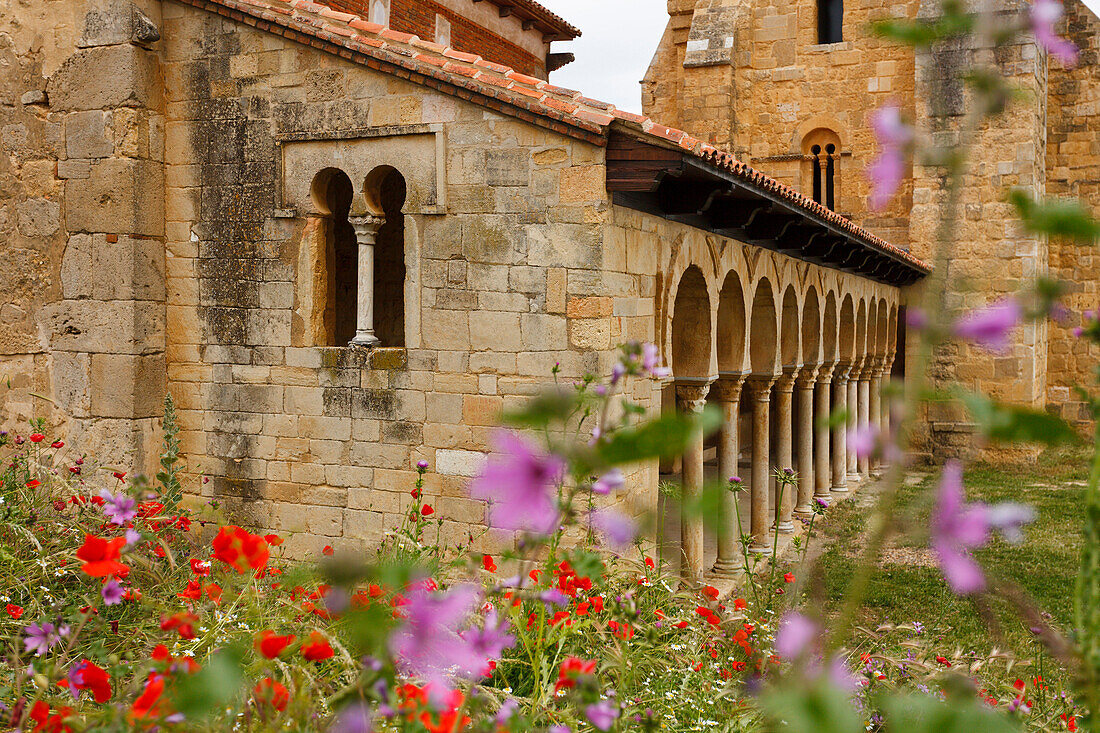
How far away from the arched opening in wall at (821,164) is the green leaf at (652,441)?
17.8 m

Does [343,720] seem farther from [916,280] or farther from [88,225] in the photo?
[916,280]

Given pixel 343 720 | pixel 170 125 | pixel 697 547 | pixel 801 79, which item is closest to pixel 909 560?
pixel 697 547

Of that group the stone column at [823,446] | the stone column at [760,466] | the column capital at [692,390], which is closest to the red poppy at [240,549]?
the column capital at [692,390]

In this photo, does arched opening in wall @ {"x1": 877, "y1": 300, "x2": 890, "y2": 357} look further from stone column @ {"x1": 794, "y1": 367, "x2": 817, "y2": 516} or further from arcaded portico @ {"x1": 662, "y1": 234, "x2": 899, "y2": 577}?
stone column @ {"x1": 794, "y1": 367, "x2": 817, "y2": 516}

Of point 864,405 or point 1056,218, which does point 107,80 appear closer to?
point 1056,218

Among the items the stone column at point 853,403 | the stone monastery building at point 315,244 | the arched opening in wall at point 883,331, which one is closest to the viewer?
the stone monastery building at point 315,244

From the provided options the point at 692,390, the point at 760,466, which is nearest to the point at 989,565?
the point at 692,390

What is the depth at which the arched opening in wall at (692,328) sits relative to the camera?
27.0 feet

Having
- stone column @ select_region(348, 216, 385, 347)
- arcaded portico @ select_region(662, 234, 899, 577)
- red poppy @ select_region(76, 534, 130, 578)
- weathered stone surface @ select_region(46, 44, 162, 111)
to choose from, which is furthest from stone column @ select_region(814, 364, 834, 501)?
red poppy @ select_region(76, 534, 130, 578)

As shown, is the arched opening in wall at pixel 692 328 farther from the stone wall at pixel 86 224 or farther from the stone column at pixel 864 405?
the stone column at pixel 864 405

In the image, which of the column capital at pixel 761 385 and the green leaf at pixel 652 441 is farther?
the column capital at pixel 761 385

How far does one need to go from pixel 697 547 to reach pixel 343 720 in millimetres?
6946

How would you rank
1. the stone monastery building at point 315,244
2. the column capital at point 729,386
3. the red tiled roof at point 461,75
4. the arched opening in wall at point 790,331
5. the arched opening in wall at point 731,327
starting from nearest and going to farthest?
the red tiled roof at point 461,75 < the stone monastery building at point 315,244 < the arched opening in wall at point 731,327 < the column capital at point 729,386 < the arched opening in wall at point 790,331

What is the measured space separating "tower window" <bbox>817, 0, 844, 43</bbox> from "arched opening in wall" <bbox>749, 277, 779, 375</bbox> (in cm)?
981
